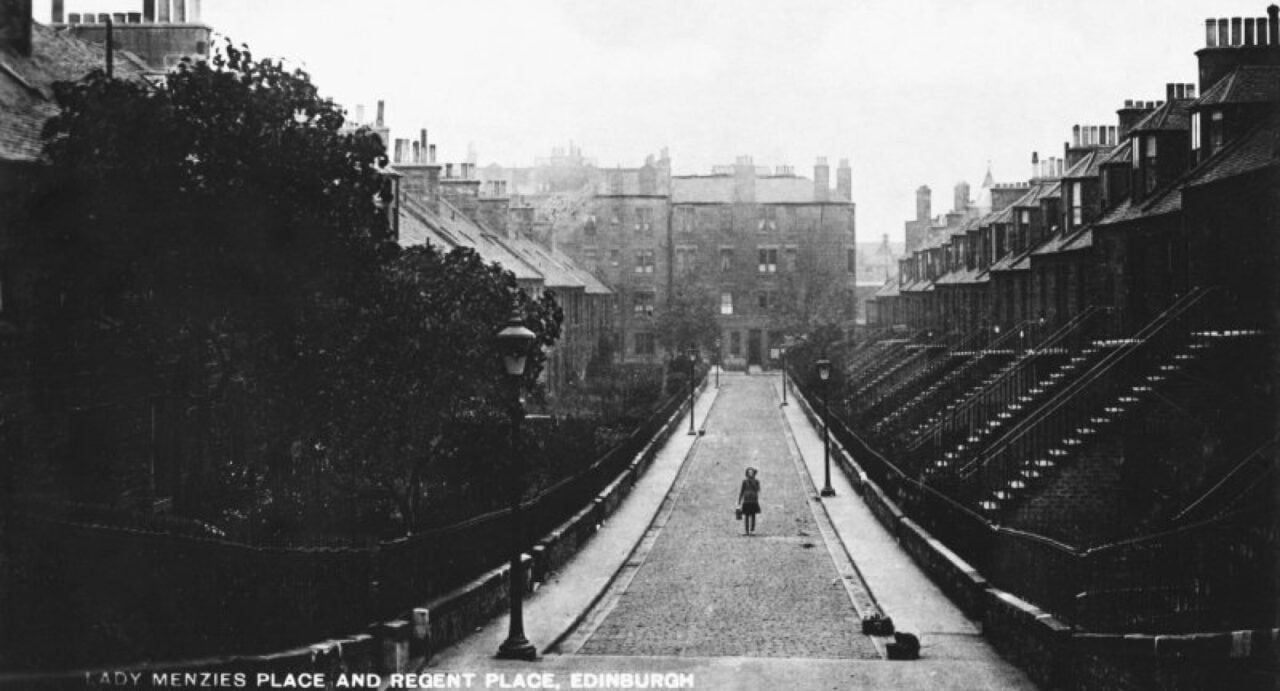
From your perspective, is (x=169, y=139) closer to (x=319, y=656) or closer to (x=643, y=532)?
(x=319, y=656)

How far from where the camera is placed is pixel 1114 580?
1270 cm

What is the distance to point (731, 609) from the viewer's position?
17.8 m

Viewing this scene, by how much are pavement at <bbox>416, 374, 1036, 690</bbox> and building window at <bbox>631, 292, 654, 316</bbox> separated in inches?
2216

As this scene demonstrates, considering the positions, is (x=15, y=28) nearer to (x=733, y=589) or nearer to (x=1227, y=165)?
(x=733, y=589)

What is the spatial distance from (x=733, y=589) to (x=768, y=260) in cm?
7426

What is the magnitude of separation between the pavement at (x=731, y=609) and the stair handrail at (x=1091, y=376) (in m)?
2.61

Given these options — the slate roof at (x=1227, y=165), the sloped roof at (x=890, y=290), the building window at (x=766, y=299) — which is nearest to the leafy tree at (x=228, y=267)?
the slate roof at (x=1227, y=165)

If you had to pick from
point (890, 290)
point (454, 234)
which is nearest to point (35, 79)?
point (454, 234)

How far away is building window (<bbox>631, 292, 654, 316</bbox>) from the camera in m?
90.4

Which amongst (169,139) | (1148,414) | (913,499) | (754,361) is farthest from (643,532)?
(754,361)

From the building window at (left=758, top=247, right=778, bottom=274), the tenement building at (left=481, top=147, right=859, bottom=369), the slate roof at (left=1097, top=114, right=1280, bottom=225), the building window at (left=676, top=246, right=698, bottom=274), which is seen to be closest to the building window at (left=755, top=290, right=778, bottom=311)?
the tenement building at (left=481, top=147, right=859, bottom=369)

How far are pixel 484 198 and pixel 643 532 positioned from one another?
3876 centimetres

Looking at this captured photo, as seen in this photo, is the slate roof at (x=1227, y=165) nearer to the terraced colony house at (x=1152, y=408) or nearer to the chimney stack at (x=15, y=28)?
the terraced colony house at (x=1152, y=408)

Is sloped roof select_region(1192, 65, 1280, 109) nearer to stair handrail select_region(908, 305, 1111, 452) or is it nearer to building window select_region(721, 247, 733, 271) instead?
stair handrail select_region(908, 305, 1111, 452)
